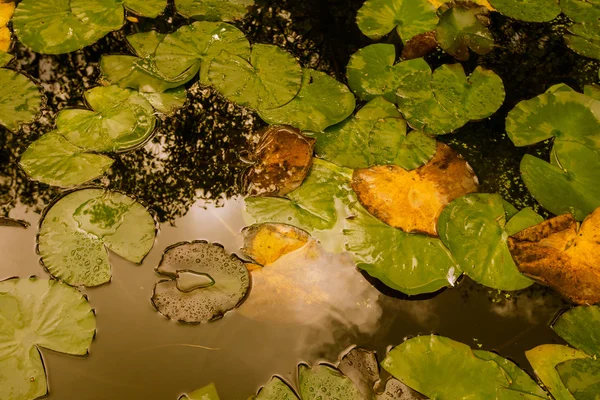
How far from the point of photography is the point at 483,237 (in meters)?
1.35

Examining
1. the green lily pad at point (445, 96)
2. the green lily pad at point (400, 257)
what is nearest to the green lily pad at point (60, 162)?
the green lily pad at point (400, 257)

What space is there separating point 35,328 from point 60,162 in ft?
1.59

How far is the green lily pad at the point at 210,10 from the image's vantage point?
167cm

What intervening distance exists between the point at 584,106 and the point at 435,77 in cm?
49

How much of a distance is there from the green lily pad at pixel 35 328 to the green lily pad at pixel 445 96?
1.14 meters

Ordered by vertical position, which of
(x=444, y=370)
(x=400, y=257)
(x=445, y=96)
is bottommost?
(x=444, y=370)

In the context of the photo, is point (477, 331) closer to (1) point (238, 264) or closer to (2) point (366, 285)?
(2) point (366, 285)

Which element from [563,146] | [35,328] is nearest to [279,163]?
[35,328]

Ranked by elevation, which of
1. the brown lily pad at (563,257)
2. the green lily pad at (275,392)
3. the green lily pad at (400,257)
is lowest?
the green lily pad at (275,392)

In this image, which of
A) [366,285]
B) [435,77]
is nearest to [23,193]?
[366,285]

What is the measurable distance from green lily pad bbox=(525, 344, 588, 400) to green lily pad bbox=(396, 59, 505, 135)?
70 centimetres

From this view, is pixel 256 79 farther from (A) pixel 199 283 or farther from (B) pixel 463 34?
(B) pixel 463 34

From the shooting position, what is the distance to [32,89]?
5.00ft

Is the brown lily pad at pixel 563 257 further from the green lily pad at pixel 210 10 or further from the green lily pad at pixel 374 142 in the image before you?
the green lily pad at pixel 210 10
